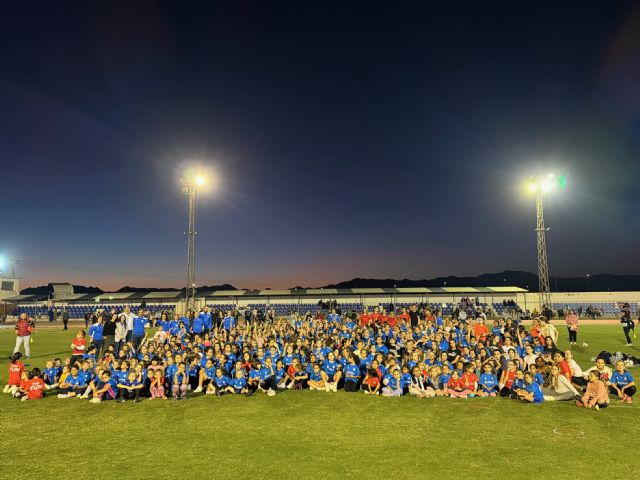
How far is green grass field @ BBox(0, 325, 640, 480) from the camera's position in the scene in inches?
259

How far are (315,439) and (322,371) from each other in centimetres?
527

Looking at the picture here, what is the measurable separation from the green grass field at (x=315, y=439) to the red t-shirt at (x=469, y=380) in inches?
25.7

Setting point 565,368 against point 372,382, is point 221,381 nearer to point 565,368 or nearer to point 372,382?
point 372,382

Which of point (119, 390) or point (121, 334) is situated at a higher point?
point (121, 334)

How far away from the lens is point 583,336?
2619 cm

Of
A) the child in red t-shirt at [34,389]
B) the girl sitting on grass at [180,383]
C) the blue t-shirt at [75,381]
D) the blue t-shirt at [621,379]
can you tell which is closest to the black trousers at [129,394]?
the girl sitting on grass at [180,383]

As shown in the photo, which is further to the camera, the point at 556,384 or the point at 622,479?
the point at 556,384

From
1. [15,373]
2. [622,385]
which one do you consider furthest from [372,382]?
[15,373]

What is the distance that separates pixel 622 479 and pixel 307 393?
822cm

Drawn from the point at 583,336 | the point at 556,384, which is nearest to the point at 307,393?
the point at 556,384

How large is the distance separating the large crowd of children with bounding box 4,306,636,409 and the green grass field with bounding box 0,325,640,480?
1.97ft

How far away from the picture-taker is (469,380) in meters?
12.0

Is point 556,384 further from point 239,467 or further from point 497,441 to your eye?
point 239,467

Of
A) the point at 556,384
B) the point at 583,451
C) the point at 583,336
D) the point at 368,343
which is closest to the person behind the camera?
the point at 583,451
